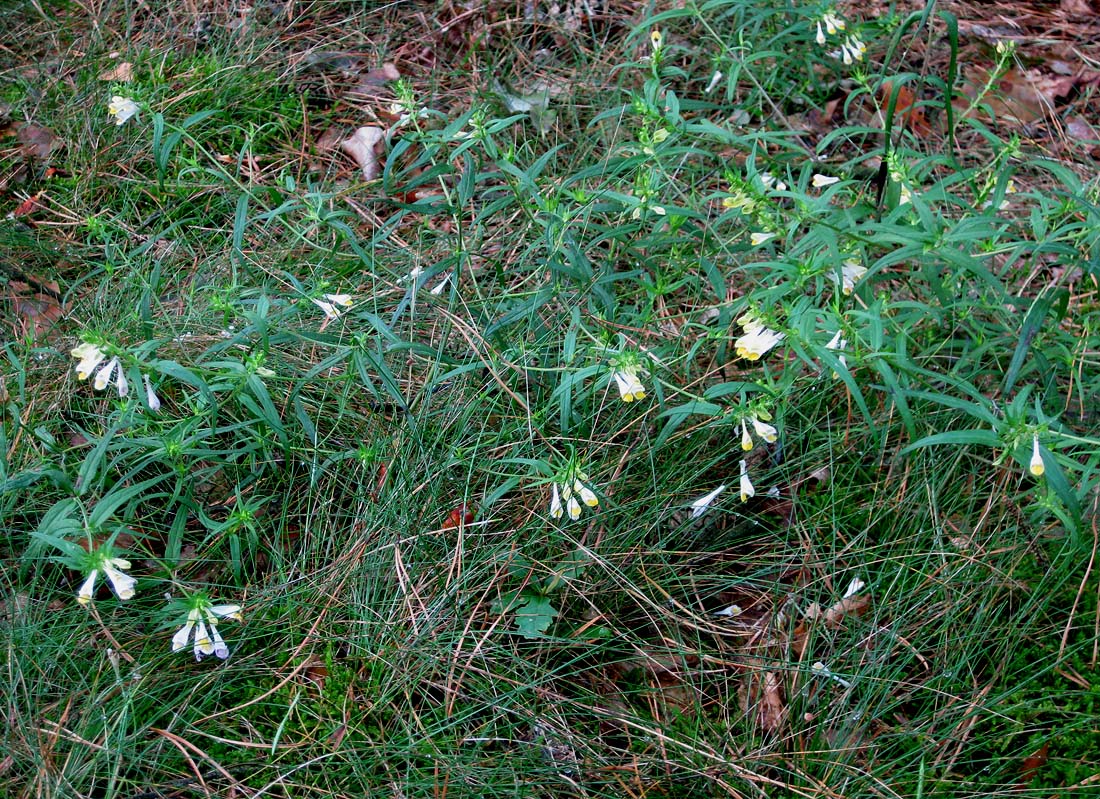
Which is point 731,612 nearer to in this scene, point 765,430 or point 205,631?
point 765,430

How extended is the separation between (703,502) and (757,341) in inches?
17.8

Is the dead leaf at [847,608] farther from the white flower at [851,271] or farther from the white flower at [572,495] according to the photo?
the white flower at [851,271]

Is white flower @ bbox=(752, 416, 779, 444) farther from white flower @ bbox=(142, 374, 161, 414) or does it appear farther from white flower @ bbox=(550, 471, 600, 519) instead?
white flower @ bbox=(142, 374, 161, 414)

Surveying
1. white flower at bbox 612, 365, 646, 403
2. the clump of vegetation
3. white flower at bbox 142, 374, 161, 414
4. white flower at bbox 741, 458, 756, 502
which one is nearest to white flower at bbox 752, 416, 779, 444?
the clump of vegetation

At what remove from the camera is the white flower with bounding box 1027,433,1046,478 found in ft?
6.33

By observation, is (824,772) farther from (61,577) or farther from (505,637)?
(61,577)

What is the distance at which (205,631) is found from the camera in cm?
216

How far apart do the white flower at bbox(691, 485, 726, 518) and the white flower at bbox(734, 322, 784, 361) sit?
0.39 m

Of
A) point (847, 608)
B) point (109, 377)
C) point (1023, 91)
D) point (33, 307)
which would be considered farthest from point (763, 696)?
point (1023, 91)

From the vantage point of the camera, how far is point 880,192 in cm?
287

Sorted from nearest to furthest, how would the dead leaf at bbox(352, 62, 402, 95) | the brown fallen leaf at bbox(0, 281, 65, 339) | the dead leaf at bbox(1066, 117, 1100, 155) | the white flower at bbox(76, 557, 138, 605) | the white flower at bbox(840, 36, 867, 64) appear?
the white flower at bbox(76, 557, 138, 605) < the brown fallen leaf at bbox(0, 281, 65, 339) < the white flower at bbox(840, 36, 867, 64) < the dead leaf at bbox(1066, 117, 1100, 155) < the dead leaf at bbox(352, 62, 402, 95)

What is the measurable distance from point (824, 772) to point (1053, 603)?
75 cm

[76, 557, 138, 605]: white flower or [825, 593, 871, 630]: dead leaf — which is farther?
[825, 593, 871, 630]: dead leaf

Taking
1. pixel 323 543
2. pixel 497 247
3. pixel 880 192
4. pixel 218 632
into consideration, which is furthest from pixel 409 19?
pixel 218 632
